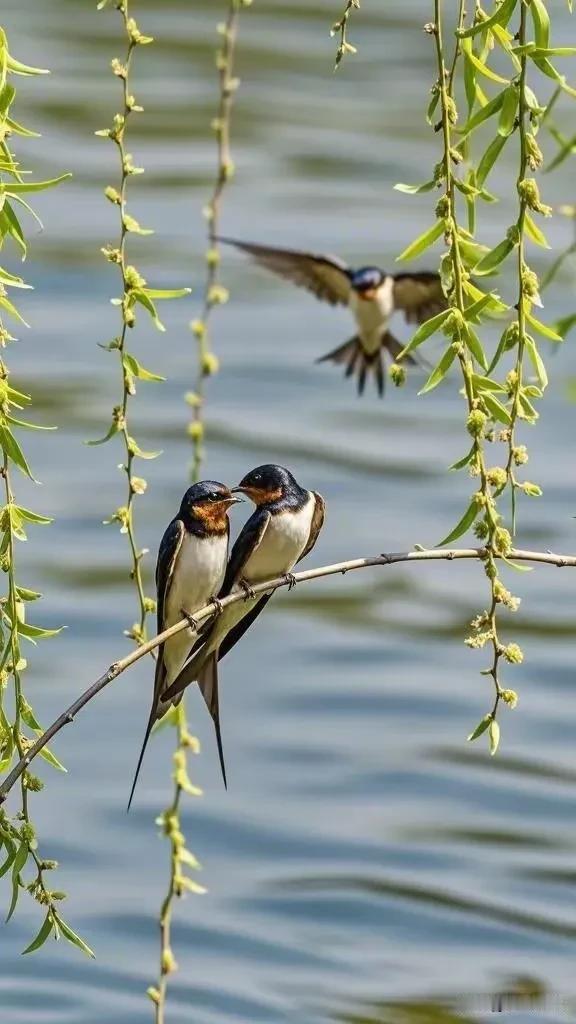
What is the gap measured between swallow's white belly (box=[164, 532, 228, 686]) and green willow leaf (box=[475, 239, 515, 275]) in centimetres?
210

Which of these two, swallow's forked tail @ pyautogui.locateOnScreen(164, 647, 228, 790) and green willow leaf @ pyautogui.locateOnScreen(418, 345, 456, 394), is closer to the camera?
green willow leaf @ pyautogui.locateOnScreen(418, 345, 456, 394)

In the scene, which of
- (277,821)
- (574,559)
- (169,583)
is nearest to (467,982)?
(277,821)

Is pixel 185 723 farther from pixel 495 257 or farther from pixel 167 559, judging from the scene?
pixel 495 257

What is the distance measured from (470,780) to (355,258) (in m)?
6.19

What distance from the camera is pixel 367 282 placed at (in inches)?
327

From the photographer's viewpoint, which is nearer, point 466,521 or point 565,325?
point 565,325

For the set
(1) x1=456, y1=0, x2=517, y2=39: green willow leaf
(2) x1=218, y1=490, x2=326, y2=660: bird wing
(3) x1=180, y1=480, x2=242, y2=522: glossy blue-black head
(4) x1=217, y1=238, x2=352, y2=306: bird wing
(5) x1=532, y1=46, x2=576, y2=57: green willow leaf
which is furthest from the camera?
(4) x1=217, y1=238, x2=352, y2=306: bird wing

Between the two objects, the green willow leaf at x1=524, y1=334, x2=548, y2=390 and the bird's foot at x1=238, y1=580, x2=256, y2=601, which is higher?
the green willow leaf at x1=524, y1=334, x2=548, y2=390

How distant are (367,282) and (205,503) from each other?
3594 mm

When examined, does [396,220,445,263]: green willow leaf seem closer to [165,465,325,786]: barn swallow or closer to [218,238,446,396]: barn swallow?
[165,465,325,786]: barn swallow

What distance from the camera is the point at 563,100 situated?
16.7m

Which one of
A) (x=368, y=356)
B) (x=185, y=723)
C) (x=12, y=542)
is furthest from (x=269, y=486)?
(x=368, y=356)

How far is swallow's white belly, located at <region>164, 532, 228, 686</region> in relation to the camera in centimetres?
469

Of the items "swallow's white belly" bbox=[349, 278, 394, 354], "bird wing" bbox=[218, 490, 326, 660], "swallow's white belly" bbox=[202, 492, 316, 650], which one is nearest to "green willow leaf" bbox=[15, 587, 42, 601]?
"bird wing" bbox=[218, 490, 326, 660]
